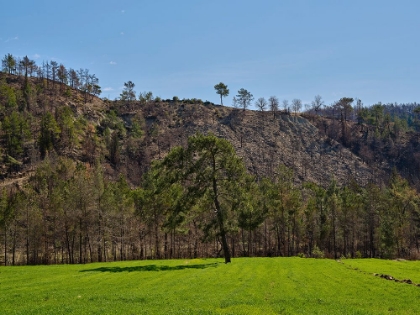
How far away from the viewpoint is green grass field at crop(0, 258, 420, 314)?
16.5m

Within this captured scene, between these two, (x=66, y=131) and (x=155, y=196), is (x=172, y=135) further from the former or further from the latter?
(x=155, y=196)

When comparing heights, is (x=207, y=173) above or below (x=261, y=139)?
below

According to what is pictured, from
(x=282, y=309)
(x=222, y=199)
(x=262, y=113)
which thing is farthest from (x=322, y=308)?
Answer: (x=262, y=113)

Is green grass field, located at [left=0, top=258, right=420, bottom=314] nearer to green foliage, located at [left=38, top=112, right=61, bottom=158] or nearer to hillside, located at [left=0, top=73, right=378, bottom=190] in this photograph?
green foliage, located at [left=38, top=112, right=61, bottom=158]

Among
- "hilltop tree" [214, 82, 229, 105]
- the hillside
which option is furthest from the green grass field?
"hilltop tree" [214, 82, 229, 105]

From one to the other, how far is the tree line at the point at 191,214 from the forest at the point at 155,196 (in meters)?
0.21

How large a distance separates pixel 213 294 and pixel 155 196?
45284 mm

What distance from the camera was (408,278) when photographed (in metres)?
27.4

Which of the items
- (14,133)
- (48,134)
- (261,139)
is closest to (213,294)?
(48,134)

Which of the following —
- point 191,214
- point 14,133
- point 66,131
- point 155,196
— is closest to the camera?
point 191,214

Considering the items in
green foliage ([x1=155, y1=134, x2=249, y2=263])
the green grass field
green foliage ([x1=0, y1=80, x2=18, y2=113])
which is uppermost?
green foliage ([x1=0, y1=80, x2=18, y2=113])

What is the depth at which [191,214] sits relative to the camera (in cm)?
4400

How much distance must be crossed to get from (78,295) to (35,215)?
148 feet

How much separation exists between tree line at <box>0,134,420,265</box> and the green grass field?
484 inches
